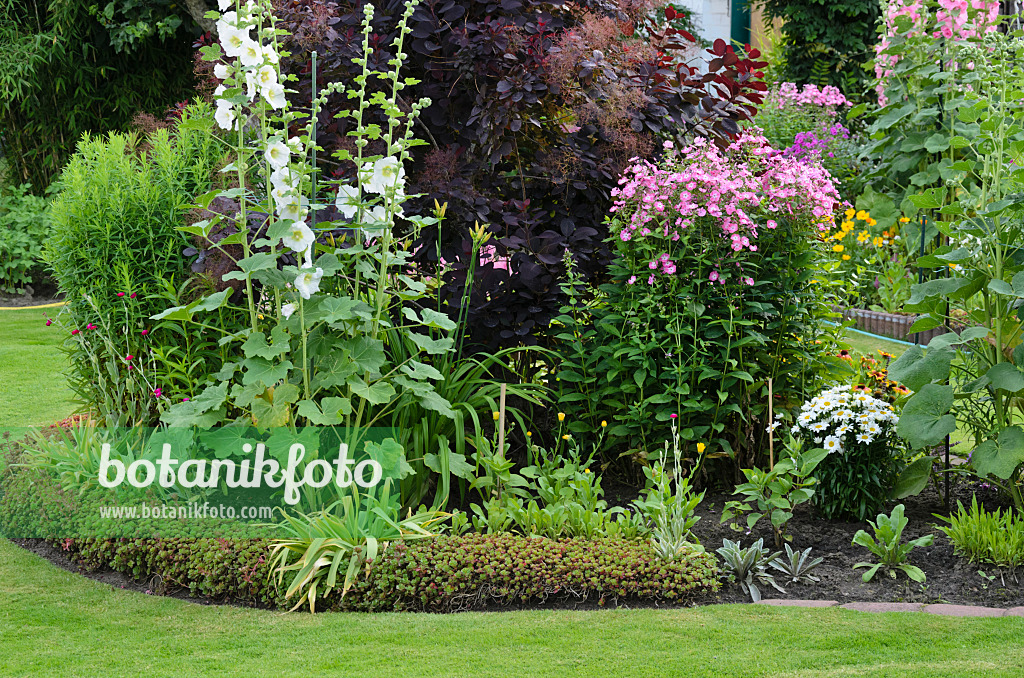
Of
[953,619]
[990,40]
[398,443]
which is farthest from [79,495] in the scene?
[990,40]

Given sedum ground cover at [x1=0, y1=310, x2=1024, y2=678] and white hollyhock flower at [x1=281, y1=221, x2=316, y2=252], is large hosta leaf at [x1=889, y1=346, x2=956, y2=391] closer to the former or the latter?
sedum ground cover at [x1=0, y1=310, x2=1024, y2=678]

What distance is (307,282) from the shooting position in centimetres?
308

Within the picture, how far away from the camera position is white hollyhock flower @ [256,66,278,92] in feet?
9.94

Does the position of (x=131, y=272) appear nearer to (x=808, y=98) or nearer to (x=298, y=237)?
(x=298, y=237)

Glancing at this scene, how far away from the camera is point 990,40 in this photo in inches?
139

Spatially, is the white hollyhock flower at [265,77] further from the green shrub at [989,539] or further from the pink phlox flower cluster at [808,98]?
the pink phlox flower cluster at [808,98]

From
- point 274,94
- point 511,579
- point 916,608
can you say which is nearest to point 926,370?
point 916,608

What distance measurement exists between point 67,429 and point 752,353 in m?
3.25

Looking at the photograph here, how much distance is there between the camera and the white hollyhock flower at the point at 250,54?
2951mm

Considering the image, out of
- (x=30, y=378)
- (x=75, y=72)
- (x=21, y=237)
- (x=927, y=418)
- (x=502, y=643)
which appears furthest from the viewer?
(x=75, y=72)

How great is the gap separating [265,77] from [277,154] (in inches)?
10.3

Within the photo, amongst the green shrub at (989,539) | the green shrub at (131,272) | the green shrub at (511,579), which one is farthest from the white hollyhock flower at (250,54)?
the green shrub at (989,539)

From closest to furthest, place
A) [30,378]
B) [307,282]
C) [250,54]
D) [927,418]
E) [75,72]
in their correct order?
[250,54] → [307,282] → [927,418] → [30,378] → [75,72]

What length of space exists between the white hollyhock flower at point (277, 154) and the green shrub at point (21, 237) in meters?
6.46
